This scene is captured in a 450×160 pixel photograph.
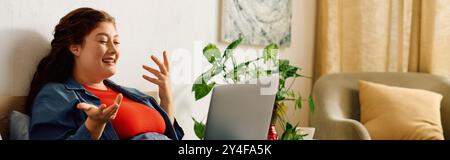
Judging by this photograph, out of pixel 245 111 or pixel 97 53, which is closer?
pixel 245 111

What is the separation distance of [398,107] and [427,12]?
28.3 inches

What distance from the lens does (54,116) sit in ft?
4.66

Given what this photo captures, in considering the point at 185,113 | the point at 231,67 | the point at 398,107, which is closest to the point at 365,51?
the point at 398,107

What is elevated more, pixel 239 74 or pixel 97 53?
pixel 97 53

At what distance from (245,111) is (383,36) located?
2.02 metres

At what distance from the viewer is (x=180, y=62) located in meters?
2.35

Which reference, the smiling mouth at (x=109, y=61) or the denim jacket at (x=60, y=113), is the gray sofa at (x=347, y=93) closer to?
the smiling mouth at (x=109, y=61)

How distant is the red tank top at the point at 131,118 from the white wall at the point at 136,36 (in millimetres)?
225

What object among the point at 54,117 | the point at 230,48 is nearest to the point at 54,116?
the point at 54,117

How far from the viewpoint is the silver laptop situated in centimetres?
130

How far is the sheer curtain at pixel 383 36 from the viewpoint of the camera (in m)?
2.95

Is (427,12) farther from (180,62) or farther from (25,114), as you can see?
(25,114)

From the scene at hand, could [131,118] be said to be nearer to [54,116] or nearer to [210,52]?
[54,116]

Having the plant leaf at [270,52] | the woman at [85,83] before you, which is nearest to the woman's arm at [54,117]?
the woman at [85,83]
